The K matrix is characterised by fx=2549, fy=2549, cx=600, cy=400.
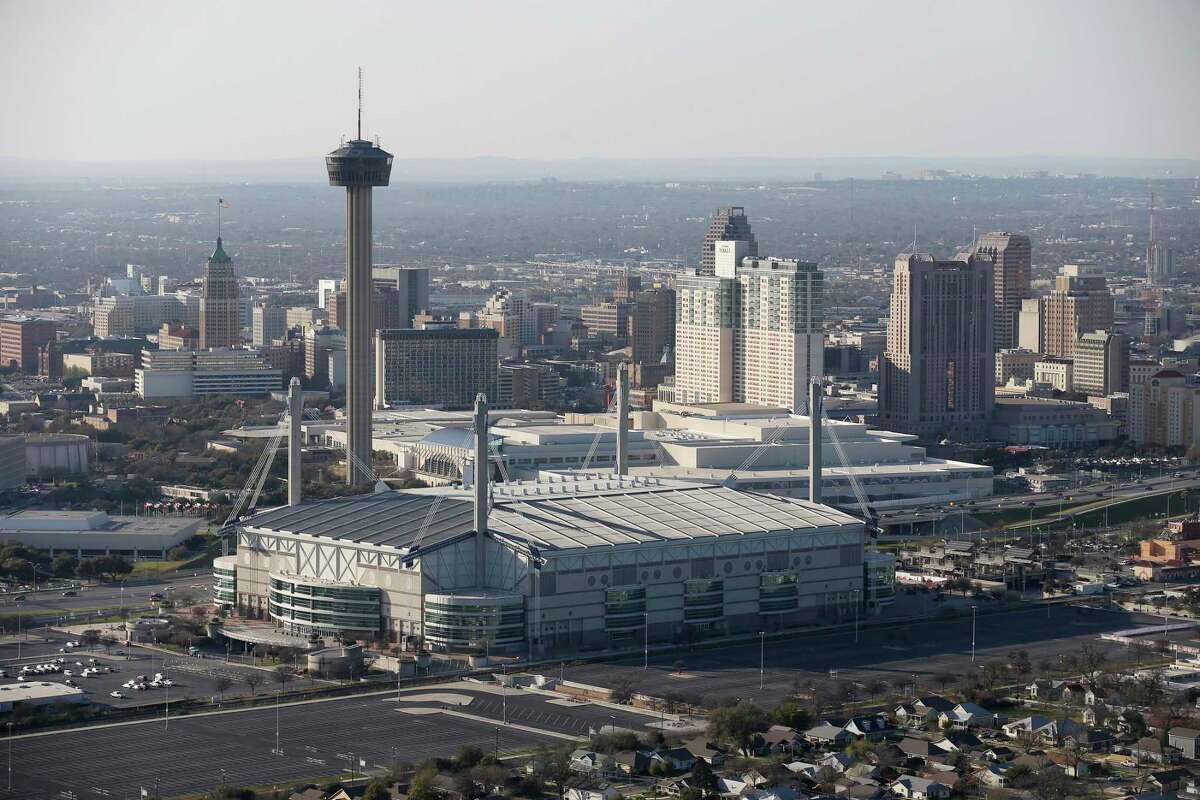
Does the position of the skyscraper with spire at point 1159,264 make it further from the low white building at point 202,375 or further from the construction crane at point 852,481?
the construction crane at point 852,481

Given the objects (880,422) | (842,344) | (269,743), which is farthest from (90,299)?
(269,743)

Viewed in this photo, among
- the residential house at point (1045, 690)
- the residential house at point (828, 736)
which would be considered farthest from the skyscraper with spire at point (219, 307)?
the residential house at point (828, 736)

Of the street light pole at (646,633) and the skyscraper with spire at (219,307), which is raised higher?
the skyscraper with spire at (219,307)

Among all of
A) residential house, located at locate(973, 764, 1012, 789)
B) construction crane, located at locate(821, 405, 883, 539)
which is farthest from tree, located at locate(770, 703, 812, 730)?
construction crane, located at locate(821, 405, 883, 539)

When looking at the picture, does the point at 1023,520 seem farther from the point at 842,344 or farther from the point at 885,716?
the point at 842,344

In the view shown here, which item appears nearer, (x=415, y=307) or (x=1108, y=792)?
(x=1108, y=792)

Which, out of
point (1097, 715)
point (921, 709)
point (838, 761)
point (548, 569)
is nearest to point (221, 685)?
point (548, 569)
